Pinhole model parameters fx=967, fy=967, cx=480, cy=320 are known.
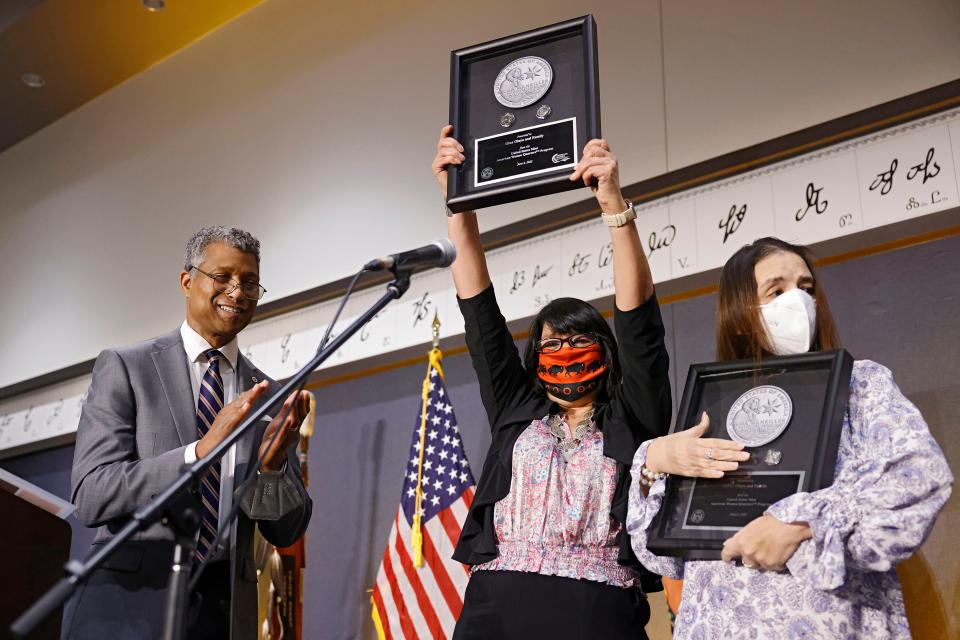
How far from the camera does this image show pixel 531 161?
7.25 ft

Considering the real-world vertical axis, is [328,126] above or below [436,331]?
above

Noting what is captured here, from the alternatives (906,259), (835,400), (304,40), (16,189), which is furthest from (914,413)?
(16,189)

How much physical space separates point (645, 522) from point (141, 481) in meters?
1.06

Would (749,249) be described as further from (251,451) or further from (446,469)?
(446,469)

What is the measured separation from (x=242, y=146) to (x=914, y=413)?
14.5 ft

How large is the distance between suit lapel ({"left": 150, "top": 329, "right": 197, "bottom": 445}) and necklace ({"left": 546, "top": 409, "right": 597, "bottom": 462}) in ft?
2.81

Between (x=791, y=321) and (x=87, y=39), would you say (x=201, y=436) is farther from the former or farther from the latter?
(x=87, y=39)

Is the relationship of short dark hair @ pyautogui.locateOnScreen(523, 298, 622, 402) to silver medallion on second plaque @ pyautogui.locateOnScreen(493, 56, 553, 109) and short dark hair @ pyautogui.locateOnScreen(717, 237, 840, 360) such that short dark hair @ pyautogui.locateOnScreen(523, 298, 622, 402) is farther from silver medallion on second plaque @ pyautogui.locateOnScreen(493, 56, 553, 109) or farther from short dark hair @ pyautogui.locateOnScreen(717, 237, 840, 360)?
silver medallion on second plaque @ pyautogui.locateOnScreen(493, 56, 553, 109)

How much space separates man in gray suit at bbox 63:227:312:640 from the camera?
79.8 inches

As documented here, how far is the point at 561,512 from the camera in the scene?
2.16 meters

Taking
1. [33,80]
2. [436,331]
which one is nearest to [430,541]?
[436,331]

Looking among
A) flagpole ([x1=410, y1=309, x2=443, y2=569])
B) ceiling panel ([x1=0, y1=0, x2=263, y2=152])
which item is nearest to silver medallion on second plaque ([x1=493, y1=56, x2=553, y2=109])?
flagpole ([x1=410, y1=309, x2=443, y2=569])

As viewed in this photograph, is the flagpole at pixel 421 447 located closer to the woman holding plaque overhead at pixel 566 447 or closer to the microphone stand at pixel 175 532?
the woman holding plaque overhead at pixel 566 447

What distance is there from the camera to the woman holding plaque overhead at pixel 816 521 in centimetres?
163
